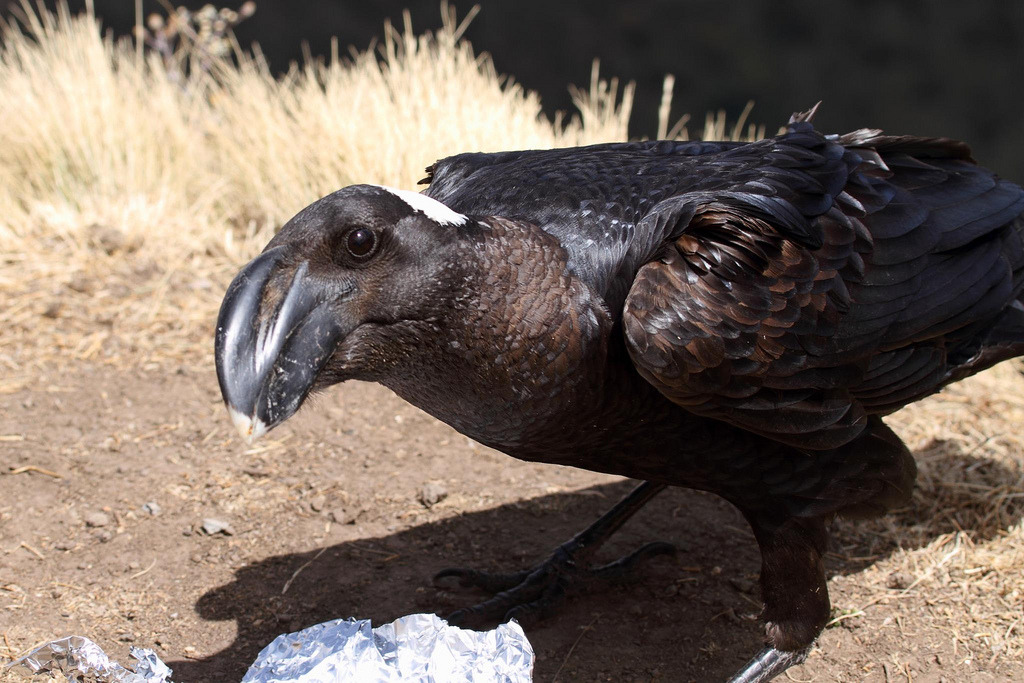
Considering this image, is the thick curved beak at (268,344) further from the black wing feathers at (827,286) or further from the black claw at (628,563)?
the black claw at (628,563)

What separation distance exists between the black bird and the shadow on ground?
0.21 meters

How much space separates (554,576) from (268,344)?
170 cm

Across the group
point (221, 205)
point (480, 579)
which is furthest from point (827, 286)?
point (221, 205)

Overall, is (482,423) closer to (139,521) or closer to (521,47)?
(139,521)

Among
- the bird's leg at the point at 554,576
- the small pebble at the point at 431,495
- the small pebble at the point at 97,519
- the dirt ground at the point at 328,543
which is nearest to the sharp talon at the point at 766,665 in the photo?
the dirt ground at the point at 328,543

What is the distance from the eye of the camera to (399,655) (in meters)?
2.71

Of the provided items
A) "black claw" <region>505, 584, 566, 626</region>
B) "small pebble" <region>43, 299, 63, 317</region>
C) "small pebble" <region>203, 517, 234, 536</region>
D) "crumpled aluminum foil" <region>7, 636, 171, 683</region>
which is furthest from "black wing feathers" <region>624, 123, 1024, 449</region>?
"small pebble" <region>43, 299, 63, 317</region>

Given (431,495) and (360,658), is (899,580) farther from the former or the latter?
(360,658)

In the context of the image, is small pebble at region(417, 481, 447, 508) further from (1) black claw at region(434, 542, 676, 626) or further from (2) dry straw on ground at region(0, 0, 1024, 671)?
(2) dry straw on ground at region(0, 0, 1024, 671)

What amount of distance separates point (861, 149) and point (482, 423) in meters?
1.60

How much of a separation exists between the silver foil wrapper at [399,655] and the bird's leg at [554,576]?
0.58m

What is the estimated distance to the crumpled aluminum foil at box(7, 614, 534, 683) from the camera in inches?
103

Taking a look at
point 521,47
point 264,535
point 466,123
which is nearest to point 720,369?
point 264,535

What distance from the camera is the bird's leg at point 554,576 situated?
338 cm
